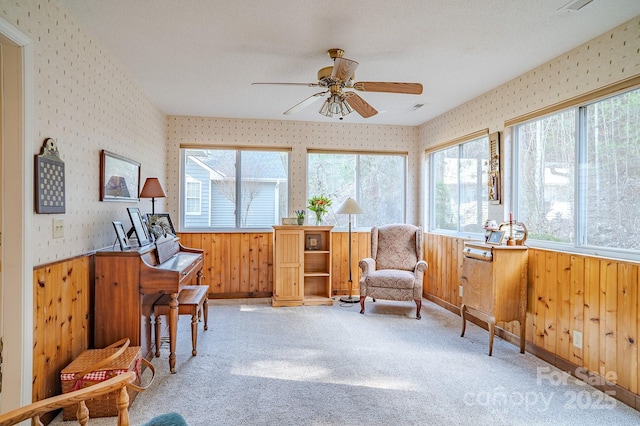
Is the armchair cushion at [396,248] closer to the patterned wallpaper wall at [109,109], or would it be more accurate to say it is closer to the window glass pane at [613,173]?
the patterned wallpaper wall at [109,109]

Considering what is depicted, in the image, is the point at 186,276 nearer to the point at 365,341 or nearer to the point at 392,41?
the point at 365,341

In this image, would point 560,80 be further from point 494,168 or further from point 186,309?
point 186,309

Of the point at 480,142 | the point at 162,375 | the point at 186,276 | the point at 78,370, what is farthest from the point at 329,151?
the point at 78,370

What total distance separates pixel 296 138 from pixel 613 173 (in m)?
3.78

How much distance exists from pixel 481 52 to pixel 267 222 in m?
3.52

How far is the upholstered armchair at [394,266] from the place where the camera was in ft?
→ 14.3

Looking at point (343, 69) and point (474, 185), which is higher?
point (343, 69)

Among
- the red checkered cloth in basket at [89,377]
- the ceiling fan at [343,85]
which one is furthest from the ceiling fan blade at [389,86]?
the red checkered cloth in basket at [89,377]

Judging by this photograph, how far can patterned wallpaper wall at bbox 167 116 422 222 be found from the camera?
5.17 meters

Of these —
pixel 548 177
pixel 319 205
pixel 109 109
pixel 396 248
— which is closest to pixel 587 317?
pixel 548 177

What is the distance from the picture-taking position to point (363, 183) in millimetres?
5676

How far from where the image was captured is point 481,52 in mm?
3012

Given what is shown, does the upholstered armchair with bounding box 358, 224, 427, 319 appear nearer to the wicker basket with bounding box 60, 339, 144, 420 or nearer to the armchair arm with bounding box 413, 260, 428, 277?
the armchair arm with bounding box 413, 260, 428, 277

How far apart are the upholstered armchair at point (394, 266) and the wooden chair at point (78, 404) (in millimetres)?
3474
